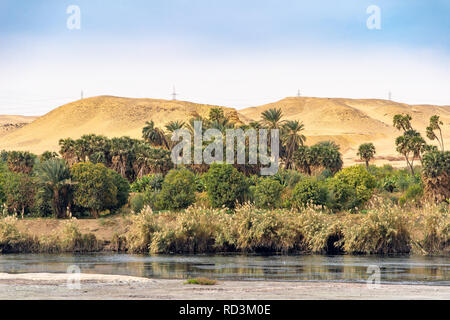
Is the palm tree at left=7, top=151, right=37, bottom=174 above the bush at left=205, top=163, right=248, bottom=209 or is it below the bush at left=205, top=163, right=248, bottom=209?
above

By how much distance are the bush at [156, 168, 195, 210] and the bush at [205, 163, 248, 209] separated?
1776 millimetres

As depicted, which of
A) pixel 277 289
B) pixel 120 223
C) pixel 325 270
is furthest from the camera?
pixel 120 223

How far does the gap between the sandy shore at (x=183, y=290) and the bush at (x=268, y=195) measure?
31.0 meters

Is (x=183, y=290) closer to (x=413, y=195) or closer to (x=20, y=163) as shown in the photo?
(x=413, y=195)

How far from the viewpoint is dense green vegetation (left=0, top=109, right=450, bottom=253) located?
47594mm

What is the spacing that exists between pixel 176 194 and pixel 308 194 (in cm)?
1114

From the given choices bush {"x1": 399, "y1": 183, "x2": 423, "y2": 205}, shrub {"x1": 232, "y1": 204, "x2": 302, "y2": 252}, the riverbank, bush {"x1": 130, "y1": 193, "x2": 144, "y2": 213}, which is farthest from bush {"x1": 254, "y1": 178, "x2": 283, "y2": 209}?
shrub {"x1": 232, "y1": 204, "x2": 302, "y2": 252}

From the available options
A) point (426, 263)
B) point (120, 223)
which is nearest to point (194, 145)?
point (120, 223)

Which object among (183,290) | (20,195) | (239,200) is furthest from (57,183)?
(183,290)

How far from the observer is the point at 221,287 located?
2861 cm

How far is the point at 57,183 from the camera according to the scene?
202 ft

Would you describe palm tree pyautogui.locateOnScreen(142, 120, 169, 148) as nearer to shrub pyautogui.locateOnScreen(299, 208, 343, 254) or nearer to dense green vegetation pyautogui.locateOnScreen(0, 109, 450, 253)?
dense green vegetation pyautogui.locateOnScreen(0, 109, 450, 253)
